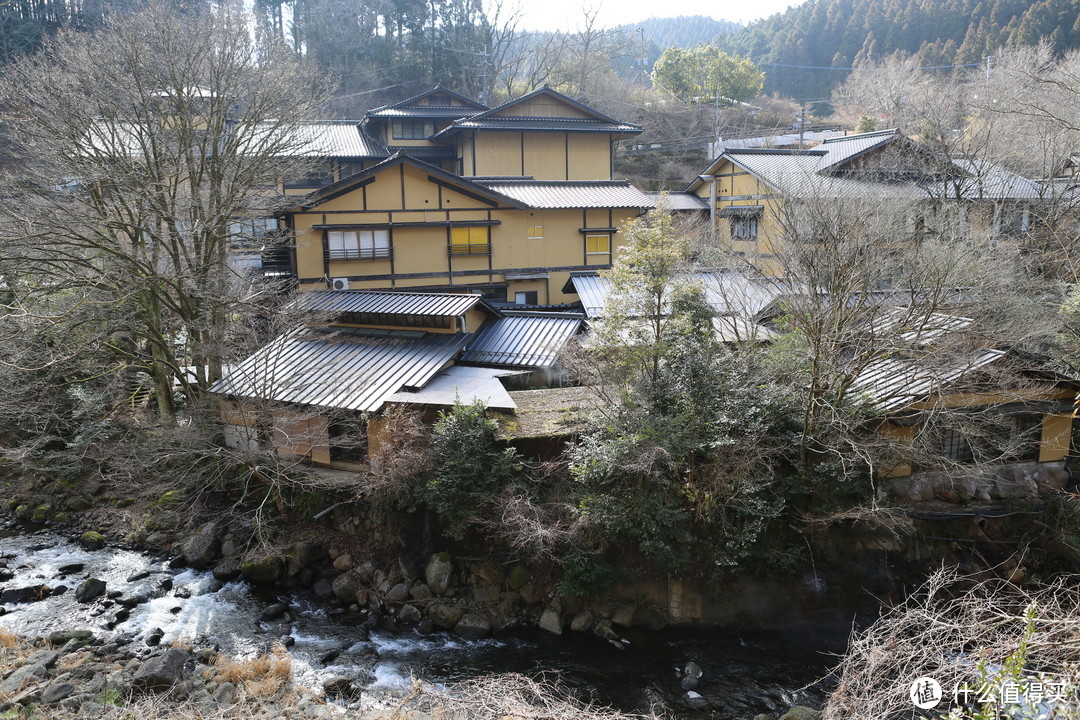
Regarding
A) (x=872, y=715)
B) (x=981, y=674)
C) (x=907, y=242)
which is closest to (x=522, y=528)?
(x=872, y=715)

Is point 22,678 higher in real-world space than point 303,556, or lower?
higher

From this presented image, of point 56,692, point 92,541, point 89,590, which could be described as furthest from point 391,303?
point 56,692

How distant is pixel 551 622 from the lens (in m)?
12.9

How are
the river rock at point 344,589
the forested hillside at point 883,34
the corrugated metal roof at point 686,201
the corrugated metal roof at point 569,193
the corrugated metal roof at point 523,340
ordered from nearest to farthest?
the river rock at point 344,589, the corrugated metal roof at point 523,340, the corrugated metal roof at point 569,193, the corrugated metal roof at point 686,201, the forested hillside at point 883,34

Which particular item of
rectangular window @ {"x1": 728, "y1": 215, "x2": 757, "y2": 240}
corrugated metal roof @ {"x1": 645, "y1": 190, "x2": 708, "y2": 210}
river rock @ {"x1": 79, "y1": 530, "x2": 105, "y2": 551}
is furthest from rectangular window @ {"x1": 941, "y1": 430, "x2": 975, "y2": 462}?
river rock @ {"x1": 79, "y1": 530, "x2": 105, "y2": 551}

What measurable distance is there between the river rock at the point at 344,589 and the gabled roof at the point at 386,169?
11963 mm

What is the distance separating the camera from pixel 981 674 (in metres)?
4.46

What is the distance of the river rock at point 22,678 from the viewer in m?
9.81

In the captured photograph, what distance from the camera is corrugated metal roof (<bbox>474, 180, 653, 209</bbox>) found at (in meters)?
25.5

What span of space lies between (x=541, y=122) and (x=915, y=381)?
2115 cm

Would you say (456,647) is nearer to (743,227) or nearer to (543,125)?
(743,227)

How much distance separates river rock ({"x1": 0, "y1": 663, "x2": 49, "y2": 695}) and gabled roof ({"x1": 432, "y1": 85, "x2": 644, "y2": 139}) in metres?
23.6

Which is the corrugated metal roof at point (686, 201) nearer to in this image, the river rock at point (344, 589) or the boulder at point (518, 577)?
the boulder at point (518, 577)

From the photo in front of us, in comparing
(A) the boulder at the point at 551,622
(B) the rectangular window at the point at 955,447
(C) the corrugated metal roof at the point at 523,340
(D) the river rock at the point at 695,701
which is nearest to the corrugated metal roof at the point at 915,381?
(B) the rectangular window at the point at 955,447
